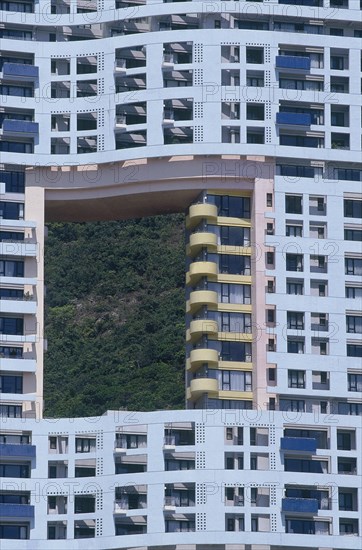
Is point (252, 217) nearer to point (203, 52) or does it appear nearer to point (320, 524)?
point (203, 52)

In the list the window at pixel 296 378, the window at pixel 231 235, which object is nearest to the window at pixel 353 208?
the window at pixel 231 235

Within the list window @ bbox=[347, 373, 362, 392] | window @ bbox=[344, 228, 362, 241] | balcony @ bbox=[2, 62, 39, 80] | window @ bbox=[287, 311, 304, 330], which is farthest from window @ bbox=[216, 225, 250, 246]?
balcony @ bbox=[2, 62, 39, 80]

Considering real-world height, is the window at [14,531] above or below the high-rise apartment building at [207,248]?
below

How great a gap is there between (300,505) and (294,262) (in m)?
10.5

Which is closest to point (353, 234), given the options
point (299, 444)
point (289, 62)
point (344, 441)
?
point (289, 62)

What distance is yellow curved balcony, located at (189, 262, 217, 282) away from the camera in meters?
80.4

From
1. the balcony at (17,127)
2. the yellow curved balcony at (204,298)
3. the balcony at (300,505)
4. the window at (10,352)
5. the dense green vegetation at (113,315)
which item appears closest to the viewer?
the balcony at (300,505)

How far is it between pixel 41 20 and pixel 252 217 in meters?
12.5

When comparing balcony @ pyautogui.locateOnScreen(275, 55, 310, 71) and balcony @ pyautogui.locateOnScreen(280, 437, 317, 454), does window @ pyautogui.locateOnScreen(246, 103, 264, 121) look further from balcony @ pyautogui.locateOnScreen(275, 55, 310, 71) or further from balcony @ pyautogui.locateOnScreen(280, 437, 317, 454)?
balcony @ pyautogui.locateOnScreen(280, 437, 317, 454)

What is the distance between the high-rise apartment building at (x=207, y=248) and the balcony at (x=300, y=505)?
0.18 feet

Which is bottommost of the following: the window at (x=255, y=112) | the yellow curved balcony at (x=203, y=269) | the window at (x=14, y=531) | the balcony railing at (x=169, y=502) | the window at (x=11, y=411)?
the window at (x=14, y=531)

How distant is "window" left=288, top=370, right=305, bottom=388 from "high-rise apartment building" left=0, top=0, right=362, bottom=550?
0.06 meters

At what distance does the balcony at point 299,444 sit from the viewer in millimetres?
77062

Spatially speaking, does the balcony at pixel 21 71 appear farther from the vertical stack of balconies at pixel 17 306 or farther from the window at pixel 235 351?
the window at pixel 235 351
